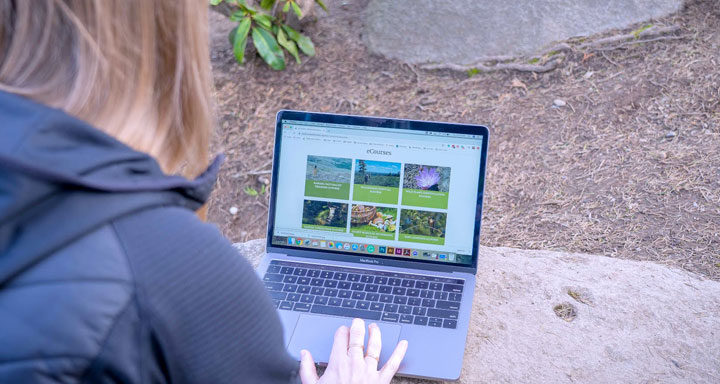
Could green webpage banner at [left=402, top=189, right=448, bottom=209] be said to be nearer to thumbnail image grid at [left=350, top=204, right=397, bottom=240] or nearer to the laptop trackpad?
thumbnail image grid at [left=350, top=204, right=397, bottom=240]

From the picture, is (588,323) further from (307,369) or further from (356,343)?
(307,369)

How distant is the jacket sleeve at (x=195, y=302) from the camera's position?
0.81m

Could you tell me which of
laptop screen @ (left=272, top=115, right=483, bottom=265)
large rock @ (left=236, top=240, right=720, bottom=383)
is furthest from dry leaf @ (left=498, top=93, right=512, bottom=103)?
laptop screen @ (left=272, top=115, right=483, bottom=265)

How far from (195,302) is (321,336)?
966 millimetres

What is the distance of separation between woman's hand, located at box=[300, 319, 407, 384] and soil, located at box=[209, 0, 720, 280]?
1.70 m

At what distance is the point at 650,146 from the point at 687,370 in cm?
219

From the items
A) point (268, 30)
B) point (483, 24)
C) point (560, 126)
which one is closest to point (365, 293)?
point (560, 126)

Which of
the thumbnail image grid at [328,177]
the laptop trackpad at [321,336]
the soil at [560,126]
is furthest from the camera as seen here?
the soil at [560,126]

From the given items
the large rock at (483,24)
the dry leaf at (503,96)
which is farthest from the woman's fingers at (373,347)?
the large rock at (483,24)

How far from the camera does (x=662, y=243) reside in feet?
9.48

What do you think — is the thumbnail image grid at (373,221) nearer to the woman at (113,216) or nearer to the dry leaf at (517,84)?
the woman at (113,216)

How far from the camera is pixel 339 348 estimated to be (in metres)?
1.59

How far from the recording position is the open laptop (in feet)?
6.17

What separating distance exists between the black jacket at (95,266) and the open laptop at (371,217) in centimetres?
99
